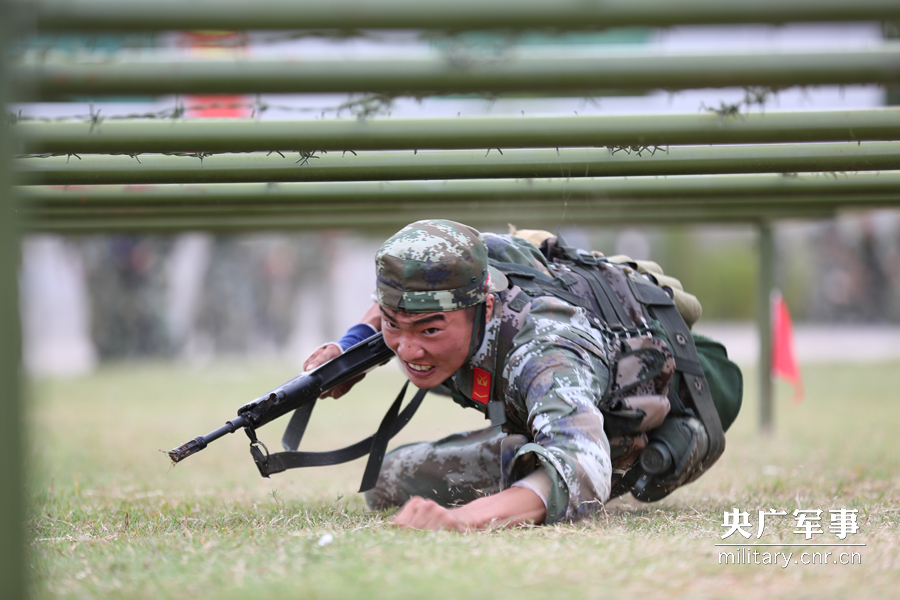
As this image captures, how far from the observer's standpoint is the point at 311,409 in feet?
10.7

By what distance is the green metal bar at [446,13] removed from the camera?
5.78 ft

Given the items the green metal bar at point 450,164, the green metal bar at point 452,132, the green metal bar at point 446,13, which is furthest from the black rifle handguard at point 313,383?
the green metal bar at point 446,13

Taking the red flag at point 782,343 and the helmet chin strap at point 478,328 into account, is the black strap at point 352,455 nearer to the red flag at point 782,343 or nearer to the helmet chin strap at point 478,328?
the helmet chin strap at point 478,328

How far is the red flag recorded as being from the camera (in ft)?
21.0

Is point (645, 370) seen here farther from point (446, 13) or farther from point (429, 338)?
point (446, 13)

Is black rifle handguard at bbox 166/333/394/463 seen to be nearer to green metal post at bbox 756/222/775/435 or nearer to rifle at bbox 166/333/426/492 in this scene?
rifle at bbox 166/333/426/492

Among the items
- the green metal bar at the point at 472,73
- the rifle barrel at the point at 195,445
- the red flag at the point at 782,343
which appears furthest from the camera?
the red flag at the point at 782,343

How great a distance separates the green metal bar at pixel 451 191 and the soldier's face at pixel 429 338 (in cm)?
128

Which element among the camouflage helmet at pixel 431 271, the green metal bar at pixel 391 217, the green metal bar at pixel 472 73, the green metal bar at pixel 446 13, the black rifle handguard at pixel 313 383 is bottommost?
the black rifle handguard at pixel 313 383

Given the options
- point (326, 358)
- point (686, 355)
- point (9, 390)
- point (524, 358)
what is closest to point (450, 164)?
point (524, 358)

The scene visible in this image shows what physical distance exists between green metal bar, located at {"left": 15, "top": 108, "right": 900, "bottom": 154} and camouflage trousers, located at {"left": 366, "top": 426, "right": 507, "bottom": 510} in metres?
1.39

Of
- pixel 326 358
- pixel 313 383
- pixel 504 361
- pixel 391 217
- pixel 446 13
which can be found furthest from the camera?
pixel 391 217

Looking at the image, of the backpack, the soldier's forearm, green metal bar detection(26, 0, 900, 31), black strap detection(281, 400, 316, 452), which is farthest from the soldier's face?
green metal bar detection(26, 0, 900, 31)

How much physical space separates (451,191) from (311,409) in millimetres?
1293
